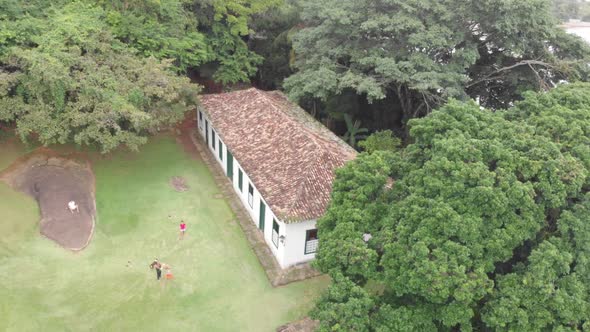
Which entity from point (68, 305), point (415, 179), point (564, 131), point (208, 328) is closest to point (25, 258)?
point (68, 305)

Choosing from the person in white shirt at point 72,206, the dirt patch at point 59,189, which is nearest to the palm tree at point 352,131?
the dirt patch at point 59,189

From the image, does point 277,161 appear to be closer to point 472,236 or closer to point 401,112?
point 472,236

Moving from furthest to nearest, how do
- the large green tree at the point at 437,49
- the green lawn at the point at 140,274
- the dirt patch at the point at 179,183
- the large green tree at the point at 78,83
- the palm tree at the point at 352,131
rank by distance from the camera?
the palm tree at the point at 352,131 → the dirt patch at the point at 179,183 → the large green tree at the point at 437,49 → the large green tree at the point at 78,83 → the green lawn at the point at 140,274

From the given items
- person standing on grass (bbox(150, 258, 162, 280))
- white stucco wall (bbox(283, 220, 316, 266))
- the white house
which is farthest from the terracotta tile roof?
person standing on grass (bbox(150, 258, 162, 280))

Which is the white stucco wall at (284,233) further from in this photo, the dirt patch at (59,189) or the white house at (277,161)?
the dirt patch at (59,189)

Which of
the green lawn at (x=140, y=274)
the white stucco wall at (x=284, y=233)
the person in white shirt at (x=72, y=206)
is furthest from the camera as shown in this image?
the person in white shirt at (x=72, y=206)
